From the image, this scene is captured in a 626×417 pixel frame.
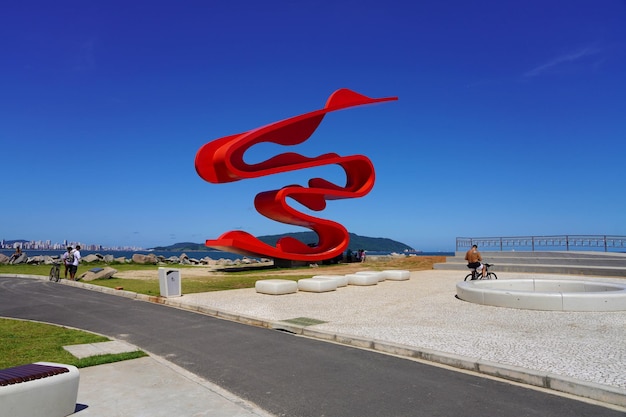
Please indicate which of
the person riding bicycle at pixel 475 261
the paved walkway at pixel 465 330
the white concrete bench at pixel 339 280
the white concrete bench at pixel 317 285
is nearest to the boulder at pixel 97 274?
the paved walkway at pixel 465 330

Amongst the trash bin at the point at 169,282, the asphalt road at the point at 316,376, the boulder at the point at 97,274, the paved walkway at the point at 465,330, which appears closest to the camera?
the asphalt road at the point at 316,376

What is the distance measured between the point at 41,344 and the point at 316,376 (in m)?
5.43

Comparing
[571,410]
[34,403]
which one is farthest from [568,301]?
[34,403]

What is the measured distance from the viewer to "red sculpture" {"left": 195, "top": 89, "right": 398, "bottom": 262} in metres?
25.5

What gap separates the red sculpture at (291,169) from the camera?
25.5m

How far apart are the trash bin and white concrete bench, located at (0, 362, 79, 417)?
10848mm

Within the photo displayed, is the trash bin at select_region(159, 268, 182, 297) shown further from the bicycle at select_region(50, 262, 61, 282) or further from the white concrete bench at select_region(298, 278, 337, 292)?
the bicycle at select_region(50, 262, 61, 282)

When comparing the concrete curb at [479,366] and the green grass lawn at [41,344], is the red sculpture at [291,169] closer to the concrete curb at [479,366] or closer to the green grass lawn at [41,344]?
the concrete curb at [479,366]

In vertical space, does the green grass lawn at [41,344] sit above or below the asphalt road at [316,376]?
above

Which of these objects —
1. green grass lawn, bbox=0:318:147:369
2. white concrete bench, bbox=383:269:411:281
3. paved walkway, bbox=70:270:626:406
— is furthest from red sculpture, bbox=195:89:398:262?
green grass lawn, bbox=0:318:147:369

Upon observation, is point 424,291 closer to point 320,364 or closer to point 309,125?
point 320,364

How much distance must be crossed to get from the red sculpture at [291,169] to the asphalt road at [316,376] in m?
14.7

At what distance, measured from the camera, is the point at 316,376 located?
22.2ft

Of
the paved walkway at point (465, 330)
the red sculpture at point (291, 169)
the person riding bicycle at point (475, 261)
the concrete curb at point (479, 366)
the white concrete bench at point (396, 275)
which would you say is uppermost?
the red sculpture at point (291, 169)
